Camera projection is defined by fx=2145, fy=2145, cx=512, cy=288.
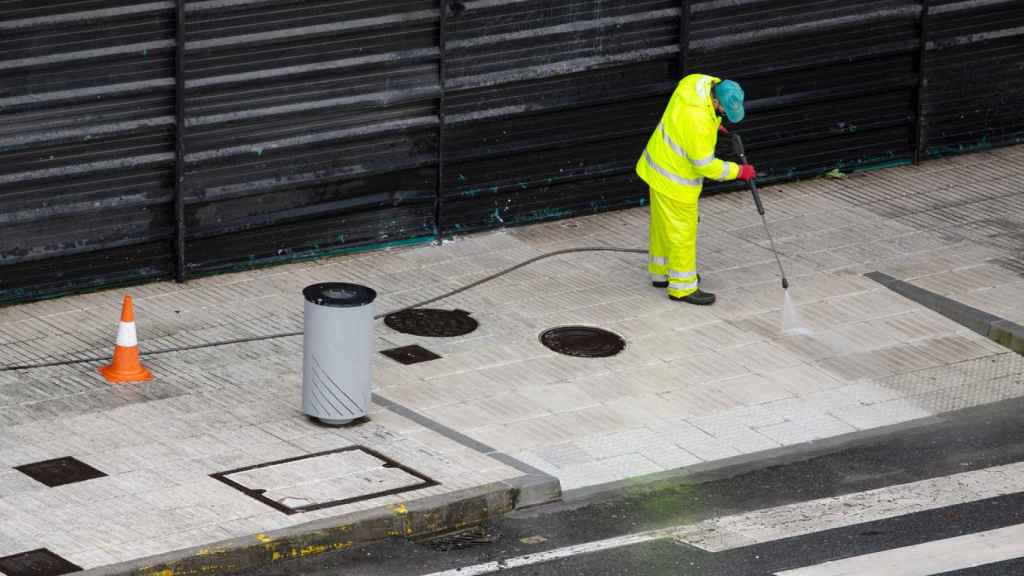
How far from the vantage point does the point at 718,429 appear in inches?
511

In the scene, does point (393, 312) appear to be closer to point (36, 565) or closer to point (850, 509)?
point (850, 509)

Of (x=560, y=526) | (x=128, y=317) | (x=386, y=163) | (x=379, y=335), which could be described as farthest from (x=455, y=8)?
(x=560, y=526)

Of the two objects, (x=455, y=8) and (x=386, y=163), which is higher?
(x=455, y=8)

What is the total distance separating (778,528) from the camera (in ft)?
38.0

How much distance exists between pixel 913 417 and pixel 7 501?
18.2ft

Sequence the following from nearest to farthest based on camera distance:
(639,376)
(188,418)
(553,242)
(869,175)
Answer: (188,418)
(639,376)
(553,242)
(869,175)

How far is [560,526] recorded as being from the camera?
38.0ft

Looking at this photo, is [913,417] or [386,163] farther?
[386,163]

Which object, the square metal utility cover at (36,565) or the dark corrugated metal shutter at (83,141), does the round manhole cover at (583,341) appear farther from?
the square metal utility cover at (36,565)

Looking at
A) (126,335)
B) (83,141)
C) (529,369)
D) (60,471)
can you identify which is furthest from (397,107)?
(60,471)

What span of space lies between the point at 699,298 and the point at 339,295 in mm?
3505

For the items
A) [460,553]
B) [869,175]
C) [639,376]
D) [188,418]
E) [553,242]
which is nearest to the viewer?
[460,553]

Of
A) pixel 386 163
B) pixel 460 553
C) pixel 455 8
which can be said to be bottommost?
pixel 460 553

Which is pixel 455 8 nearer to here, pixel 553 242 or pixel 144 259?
pixel 553 242
